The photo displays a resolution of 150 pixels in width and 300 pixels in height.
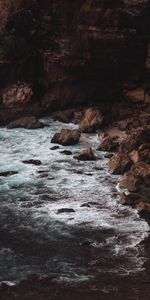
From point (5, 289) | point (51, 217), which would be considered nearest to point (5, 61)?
point (51, 217)

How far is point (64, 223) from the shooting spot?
15180 mm

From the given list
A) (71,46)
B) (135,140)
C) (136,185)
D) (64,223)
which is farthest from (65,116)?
(64,223)

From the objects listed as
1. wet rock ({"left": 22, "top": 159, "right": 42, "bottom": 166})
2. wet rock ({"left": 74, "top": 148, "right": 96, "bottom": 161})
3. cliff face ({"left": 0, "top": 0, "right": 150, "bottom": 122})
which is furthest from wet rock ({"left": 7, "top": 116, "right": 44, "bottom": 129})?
wet rock ({"left": 74, "top": 148, "right": 96, "bottom": 161})

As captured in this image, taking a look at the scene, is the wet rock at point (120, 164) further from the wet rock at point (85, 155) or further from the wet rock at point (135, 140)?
the wet rock at point (85, 155)

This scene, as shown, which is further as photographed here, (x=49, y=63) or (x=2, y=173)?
(x=49, y=63)

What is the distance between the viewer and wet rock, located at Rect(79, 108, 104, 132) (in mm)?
24922

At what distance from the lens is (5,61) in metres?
28.0

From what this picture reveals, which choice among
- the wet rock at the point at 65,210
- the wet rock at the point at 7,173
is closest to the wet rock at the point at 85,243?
the wet rock at the point at 65,210

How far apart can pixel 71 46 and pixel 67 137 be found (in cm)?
730

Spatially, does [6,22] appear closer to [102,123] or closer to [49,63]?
[49,63]

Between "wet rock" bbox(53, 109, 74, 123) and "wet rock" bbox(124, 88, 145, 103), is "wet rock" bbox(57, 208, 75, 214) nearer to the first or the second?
"wet rock" bbox(53, 109, 74, 123)

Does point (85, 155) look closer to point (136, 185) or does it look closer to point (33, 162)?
point (33, 162)

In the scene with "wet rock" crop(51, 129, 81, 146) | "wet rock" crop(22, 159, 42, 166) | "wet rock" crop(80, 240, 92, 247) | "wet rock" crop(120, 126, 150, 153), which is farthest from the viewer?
"wet rock" crop(51, 129, 81, 146)

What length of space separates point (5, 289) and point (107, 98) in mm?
19006
